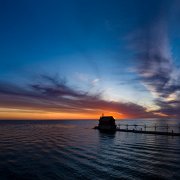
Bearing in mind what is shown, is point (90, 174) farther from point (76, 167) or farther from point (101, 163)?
point (101, 163)

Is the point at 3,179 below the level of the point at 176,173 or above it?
below

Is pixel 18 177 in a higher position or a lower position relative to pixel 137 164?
lower

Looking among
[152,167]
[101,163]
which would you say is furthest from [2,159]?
[152,167]

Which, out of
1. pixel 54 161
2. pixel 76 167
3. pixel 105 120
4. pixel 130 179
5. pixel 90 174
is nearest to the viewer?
pixel 130 179

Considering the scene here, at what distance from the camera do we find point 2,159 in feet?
124

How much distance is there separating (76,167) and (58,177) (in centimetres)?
488

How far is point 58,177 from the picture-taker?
2606cm

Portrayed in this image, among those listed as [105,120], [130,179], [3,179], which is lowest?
[3,179]

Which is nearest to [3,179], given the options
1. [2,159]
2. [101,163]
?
[2,159]

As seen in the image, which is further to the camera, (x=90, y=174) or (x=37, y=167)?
(x=37, y=167)

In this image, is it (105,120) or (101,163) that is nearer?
(101,163)

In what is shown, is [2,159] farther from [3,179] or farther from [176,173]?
[176,173]

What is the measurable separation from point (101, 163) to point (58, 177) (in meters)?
9.68

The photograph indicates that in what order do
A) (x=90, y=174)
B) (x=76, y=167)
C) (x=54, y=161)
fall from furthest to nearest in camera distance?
(x=54, y=161) → (x=76, y=167) → (x=90, y=174)
